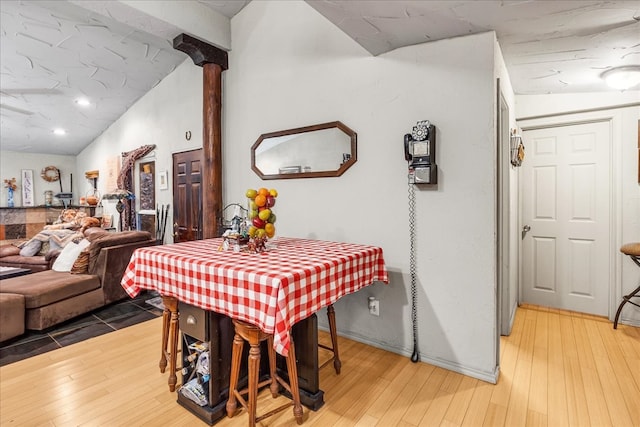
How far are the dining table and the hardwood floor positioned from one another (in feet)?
1.45

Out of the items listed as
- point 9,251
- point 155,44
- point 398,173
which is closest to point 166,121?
point 155,44

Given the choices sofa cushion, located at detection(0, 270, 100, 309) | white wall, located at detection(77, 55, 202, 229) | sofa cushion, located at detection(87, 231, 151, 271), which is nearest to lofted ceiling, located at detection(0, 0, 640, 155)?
white wall, located at detection(77, 55, 202, 229)

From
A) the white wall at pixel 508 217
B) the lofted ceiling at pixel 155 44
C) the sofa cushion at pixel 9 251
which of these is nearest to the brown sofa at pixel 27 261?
the sofa cushion at pixel 9 251

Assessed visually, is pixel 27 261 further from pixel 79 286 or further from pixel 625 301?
pixel 625 301

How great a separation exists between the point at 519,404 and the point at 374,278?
104 cm

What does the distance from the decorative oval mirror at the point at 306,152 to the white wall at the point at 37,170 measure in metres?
5.82

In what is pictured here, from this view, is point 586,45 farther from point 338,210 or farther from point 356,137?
point 338,210

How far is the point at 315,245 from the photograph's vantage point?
7.39ft

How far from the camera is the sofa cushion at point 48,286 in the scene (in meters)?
2.88

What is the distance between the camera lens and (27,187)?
6.66 metres

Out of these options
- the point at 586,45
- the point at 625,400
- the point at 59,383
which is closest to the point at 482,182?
the point at 586,45

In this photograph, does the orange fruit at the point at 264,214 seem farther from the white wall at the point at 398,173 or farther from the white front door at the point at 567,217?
the white front door at the point at 567,217

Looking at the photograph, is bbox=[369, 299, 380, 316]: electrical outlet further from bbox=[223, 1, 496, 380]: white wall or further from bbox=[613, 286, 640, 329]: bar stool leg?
bbox=[613, 286, 640, 329]: bar stool leg

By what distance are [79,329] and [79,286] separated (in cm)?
48
